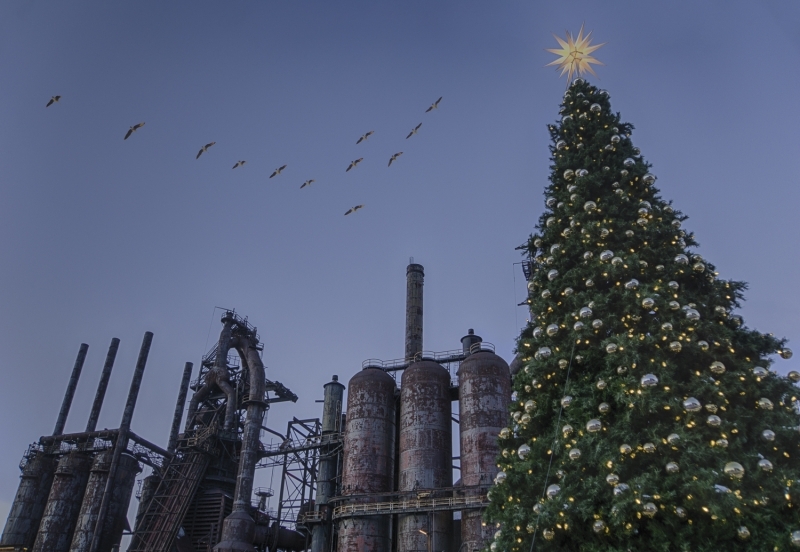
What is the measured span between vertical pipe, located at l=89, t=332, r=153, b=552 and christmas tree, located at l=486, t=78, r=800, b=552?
122 feet

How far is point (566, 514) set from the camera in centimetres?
905

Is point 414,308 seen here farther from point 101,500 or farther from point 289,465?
point 101,500

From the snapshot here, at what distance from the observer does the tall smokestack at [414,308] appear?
3925 cm

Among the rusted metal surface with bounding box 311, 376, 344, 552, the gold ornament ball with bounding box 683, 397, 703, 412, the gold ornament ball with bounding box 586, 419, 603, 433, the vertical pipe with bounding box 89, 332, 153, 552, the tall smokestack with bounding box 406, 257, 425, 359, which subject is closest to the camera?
the gold ornament ball with bounding box 683, 397, 703, 412

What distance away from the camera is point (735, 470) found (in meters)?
8.20

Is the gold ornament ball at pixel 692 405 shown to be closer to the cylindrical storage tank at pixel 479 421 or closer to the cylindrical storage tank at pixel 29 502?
the cylindrical storage tank at pixel 479 421

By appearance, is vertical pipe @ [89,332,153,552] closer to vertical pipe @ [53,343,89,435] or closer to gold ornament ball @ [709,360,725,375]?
vertical pipe @ [53,343,89,435]

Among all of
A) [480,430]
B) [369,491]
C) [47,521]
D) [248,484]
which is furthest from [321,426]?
[47,521]

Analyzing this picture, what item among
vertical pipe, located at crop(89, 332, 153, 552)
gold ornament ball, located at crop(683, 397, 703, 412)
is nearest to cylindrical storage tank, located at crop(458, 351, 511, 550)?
gold ornament ball, located at crop(683, 397, 703, 412)

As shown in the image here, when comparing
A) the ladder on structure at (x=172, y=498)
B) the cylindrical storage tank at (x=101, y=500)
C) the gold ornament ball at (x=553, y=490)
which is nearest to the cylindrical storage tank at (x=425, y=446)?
the ladder on structure at (x=172, y=498)

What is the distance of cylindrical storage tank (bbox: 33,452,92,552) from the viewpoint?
39500 mm

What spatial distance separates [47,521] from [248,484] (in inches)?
672

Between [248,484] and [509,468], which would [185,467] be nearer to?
[248,484]

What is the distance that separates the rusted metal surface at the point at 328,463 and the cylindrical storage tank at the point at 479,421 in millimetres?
10530
